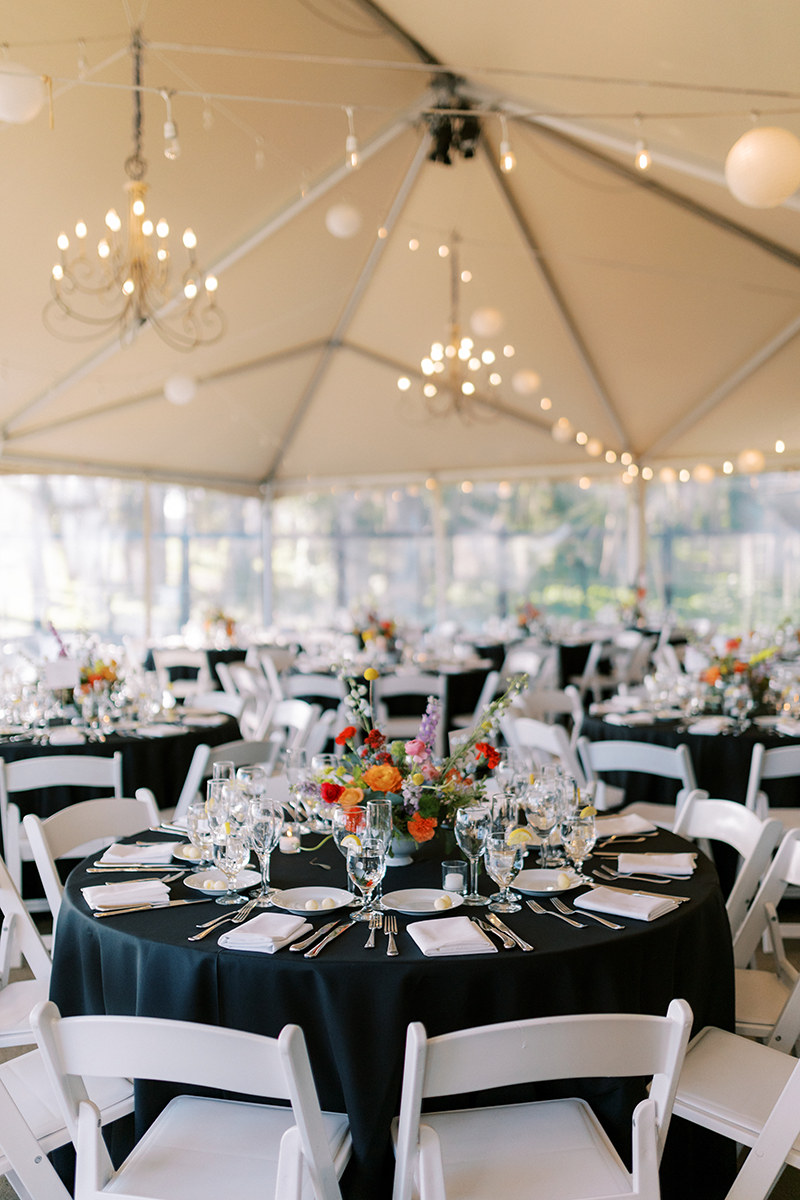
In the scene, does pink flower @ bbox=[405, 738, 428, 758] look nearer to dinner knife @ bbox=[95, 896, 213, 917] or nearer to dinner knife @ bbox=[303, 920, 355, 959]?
dinner knife @ bbox=[303, 920, 355, 959]

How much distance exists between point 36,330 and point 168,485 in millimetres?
4904

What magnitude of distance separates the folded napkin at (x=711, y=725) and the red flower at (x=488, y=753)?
7.87 feet

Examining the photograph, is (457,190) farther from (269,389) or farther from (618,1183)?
(618,1183)

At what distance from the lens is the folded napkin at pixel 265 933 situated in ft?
7.68

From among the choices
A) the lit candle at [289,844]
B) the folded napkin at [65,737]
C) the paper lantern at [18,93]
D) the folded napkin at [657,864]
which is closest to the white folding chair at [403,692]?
the folded napkin at [65,737]

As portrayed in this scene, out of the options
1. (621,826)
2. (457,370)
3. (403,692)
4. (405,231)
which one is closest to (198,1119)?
(621,826)

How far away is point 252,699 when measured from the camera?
7.87 meters

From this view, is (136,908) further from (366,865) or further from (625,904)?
(625,904)

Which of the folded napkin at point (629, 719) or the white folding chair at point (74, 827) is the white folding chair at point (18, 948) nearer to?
the white folding chair at point (74, 827)

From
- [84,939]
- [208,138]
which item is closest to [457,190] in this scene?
[208,138]

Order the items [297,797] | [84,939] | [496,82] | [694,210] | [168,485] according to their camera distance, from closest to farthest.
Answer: [84,939] → [297,797] → [496,82] → [694,210] → [168,485]

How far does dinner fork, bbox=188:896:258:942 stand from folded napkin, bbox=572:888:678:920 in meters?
0.83

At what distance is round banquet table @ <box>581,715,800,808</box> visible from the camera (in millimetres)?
5012

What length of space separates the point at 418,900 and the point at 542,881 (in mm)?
372
